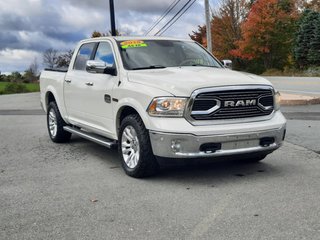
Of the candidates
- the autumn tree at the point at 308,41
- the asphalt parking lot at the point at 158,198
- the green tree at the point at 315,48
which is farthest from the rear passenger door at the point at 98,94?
the autumn tree at the point at 308,41

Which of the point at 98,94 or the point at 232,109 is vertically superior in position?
the point at 98,94

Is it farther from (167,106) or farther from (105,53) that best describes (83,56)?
(167,106)

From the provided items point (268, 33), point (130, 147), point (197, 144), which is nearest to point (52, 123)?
point (130, 147)

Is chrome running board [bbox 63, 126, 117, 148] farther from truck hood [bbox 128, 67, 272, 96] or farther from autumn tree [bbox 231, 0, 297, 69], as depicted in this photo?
autumn tree [bbox 231, 0, 297, 69]

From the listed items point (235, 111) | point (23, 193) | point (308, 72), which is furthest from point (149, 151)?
point (308, 72)

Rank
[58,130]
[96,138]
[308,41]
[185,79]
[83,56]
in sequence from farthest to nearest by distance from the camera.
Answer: [308,41], [58,130], [83,56], [96,138], [185,79]

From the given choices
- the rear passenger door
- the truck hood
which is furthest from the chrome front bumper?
the rear passenger door

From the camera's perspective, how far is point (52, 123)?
8797mm

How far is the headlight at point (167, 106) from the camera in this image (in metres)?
5.19

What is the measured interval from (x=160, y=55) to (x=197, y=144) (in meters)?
2.02

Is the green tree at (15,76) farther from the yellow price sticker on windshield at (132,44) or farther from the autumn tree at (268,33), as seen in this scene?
the yellow price sticker on windshield at (132,44)

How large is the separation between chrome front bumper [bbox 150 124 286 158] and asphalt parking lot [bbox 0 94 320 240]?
0.26 metres

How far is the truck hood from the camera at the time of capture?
525 centimetres

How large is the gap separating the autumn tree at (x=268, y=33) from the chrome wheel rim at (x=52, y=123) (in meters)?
36.2
